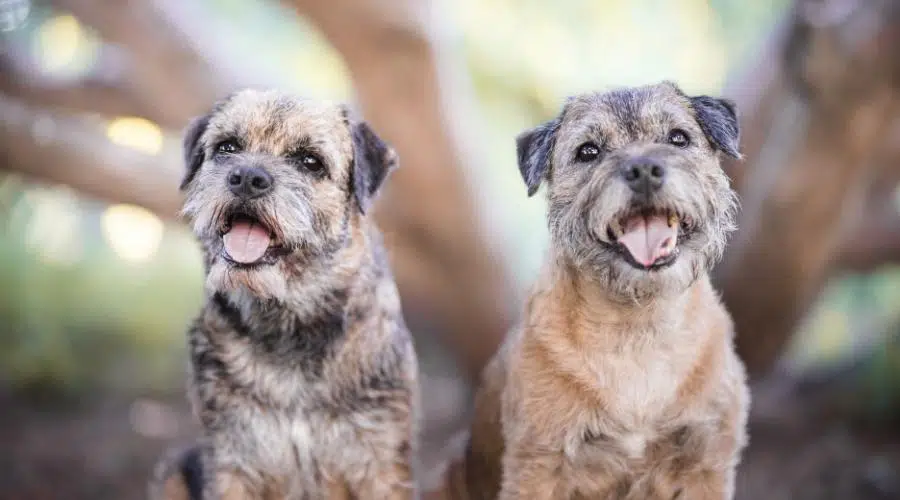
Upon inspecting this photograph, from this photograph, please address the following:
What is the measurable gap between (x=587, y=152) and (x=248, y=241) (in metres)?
1.26

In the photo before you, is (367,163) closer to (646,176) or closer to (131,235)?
(646,176)

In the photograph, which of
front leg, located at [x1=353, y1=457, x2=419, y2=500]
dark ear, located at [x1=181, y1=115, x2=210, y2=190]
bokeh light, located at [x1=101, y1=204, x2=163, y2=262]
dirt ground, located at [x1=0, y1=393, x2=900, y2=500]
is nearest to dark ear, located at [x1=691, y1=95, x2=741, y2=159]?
front leg, located at [x1=353, y1=457, x2=419, y2=500]

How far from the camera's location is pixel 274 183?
132 inches

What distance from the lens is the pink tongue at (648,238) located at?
305 centimetres

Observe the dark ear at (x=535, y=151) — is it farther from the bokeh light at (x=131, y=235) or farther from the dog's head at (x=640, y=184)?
the bokeh light at (x=131, y=235)

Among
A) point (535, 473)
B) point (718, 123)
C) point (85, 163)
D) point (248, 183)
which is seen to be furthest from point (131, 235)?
point (718, 123)

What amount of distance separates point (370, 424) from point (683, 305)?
4.03 ft

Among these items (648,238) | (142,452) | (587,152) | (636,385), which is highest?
(587,152)

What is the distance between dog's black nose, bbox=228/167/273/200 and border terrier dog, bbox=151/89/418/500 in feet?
0.25

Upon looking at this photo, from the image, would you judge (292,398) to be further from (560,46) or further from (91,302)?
(91,302)

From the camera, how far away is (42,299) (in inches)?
318

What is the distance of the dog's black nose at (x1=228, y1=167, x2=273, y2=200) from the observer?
3305mm

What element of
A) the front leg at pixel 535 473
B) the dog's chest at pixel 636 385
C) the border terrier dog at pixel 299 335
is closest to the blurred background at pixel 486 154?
the border terrier dog at pixel 299 335

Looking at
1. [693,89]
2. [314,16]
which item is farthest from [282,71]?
[693,89]
